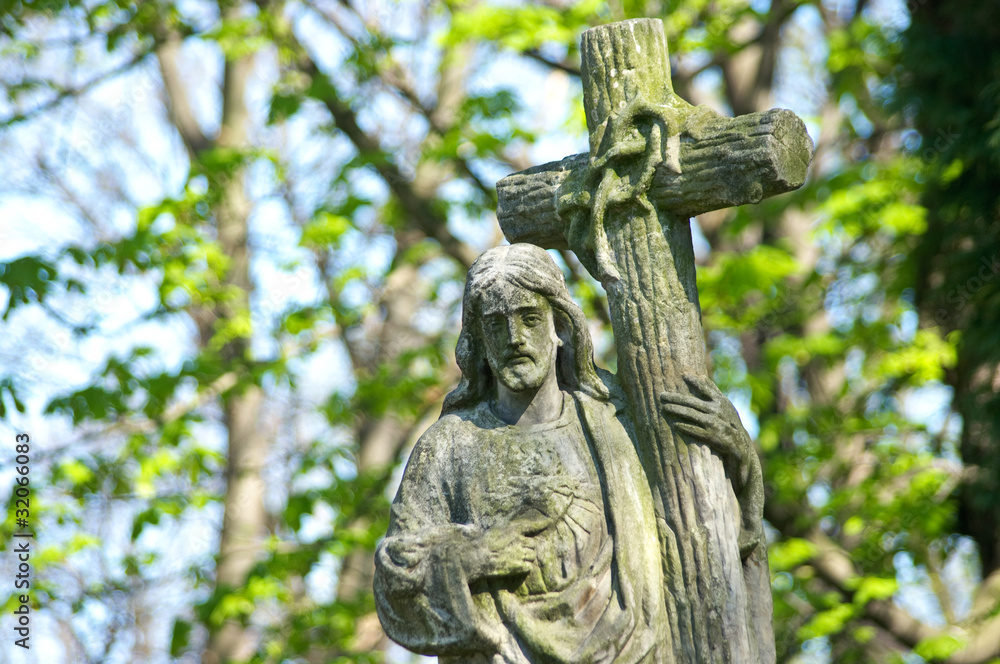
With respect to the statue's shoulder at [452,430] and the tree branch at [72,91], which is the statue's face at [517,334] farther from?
the tree branch at [72,91]

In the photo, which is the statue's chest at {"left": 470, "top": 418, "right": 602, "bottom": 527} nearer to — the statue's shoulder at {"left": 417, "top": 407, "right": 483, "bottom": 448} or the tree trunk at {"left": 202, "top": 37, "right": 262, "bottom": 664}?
the statue's shoulder at {"left": 417, "top": 407, "right": 483, "bottom": 448}

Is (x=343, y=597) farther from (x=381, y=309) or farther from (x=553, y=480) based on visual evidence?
(x=553, y=480)

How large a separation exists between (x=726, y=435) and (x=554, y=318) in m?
0.71

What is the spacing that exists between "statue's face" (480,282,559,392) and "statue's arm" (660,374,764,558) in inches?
17.9

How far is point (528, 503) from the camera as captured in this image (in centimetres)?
364

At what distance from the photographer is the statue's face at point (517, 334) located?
3.72m

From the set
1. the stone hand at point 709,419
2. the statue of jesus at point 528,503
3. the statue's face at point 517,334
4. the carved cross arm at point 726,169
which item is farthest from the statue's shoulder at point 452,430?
the carved cross arm at point 726,169

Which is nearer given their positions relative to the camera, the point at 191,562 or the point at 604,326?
the point at 604,326

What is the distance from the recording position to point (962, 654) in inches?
341

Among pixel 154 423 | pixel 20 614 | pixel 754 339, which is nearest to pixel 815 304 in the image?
pixel 754 339

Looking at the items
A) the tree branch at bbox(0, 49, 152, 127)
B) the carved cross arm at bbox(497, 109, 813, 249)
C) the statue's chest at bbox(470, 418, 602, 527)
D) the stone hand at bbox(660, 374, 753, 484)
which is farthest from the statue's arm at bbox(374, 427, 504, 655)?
the tree branch at bbox(0, 49, 152, 127)

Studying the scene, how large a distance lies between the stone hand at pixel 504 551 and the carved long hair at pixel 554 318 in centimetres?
55

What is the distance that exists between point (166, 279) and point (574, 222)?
5867 millimetres

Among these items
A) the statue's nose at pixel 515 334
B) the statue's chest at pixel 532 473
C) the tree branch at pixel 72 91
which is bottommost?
the statue's chest at pixel 532 473
